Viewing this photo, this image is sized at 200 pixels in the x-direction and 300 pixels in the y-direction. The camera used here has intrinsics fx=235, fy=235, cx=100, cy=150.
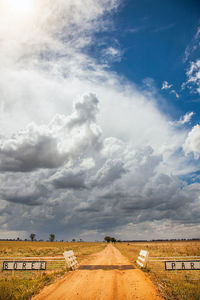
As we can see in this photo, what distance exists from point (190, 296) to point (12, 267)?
10.1 meters

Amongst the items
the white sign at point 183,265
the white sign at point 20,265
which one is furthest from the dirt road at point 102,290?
the white sign at point 20,265

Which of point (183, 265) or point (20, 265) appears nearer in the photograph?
point (20, 265)

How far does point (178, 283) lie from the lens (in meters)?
11.6

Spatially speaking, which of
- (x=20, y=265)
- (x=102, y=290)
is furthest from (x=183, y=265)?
(x=20, y=265)

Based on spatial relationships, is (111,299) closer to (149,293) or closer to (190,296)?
(149,293)

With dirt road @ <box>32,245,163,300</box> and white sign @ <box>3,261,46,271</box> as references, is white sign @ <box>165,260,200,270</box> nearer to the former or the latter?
dirt road @ <box>32,245,163,300</box>

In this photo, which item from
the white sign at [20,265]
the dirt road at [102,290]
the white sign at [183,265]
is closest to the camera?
the dirt road at [102,290]

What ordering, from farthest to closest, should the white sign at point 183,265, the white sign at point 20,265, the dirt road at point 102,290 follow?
the white sign at point 183,265 → the white sign at point 20,265 → the dirt road at point 102,290

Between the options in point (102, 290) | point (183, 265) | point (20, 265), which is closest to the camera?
point (102, 290)

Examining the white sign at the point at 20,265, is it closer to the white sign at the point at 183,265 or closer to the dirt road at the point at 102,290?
the dirt road at the point at 102,290

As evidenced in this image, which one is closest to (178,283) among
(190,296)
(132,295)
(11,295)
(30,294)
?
(190,296)

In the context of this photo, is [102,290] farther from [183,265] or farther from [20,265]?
[183,265]

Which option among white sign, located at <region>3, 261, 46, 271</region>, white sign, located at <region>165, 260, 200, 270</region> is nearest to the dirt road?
white sign, located at <region>165, 260, 200, 270</region>

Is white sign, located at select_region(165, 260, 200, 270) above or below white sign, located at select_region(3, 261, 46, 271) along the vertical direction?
above
